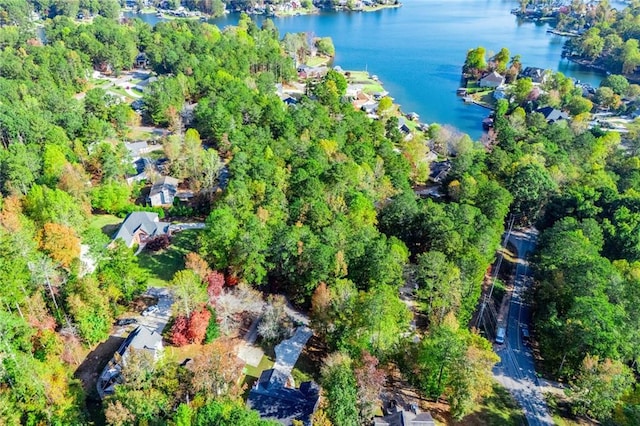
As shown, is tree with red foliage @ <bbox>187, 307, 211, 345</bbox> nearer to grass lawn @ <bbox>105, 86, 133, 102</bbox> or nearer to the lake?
grass lawn @ <bbox>105, 86, 133, 102</bbox>

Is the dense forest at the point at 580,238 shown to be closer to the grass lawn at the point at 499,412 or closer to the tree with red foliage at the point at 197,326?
the grass lawn at the point at 499,412

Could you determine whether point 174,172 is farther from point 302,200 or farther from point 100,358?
point 100,358

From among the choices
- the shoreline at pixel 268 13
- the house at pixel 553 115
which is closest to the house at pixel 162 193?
the house at pixel 553 115

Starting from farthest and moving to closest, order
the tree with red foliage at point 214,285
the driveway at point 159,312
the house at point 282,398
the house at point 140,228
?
the house at point 140,228 → the tree with red foliage at point 214,285 → the driveway at point 159,312 → the house at point 282,398

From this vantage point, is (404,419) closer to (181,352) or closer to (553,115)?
(181,352)

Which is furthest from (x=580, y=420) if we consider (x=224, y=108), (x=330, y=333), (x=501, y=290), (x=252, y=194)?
(x=224, y=108)
